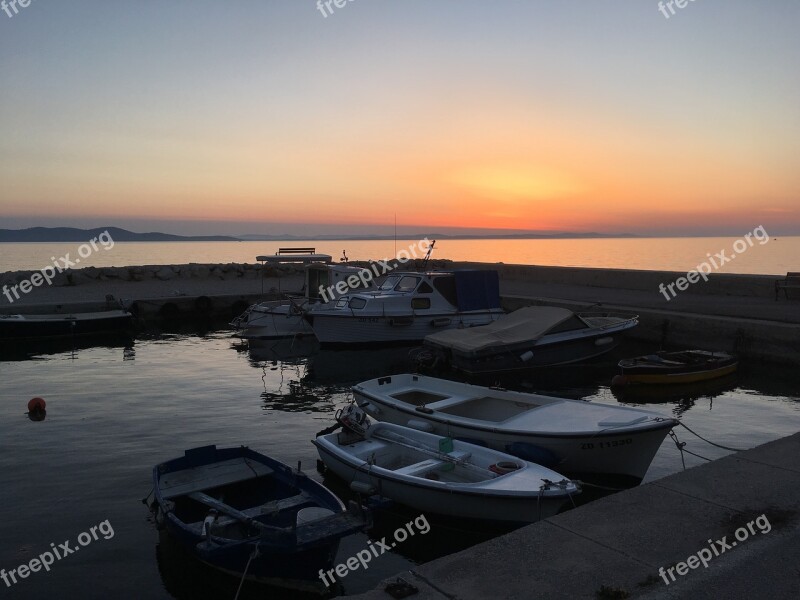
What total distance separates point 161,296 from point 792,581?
28.9 metres

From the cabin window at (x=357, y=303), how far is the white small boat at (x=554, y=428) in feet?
33.8

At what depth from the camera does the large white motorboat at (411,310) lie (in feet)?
68.5

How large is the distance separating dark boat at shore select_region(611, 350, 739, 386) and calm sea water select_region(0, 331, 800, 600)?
1.11ft

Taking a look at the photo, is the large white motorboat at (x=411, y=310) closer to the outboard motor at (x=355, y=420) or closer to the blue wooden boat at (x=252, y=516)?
the outboard motor at (x=355, y=420)

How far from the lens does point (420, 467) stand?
806 centimetres

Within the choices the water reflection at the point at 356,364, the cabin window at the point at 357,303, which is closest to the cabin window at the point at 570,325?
the water reflection at the point at 356,364

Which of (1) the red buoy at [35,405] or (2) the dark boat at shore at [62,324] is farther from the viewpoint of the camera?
(2) the dark boat at shore at [62,324]

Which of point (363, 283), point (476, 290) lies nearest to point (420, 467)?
point (476, 290)

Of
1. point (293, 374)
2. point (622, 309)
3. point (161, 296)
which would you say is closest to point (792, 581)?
point (293, 374)

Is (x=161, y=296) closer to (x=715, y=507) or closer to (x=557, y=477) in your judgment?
(x=557, y=477)

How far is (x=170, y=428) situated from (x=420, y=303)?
35.2 ft

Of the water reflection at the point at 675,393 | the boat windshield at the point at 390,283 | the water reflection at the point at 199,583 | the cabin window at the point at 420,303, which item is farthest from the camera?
the boat windshield at the point at 390,283

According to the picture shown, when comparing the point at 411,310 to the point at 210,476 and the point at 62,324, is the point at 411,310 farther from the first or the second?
the point at 210,476

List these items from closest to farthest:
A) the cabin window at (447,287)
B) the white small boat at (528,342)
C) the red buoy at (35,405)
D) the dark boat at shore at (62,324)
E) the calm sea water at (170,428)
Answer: the calm sea water at (170,428) < the red buoy at (35,405) < the white small boat at (528,342) < the cabin window at (447,287) < the dark boat at shore at (62,324)
